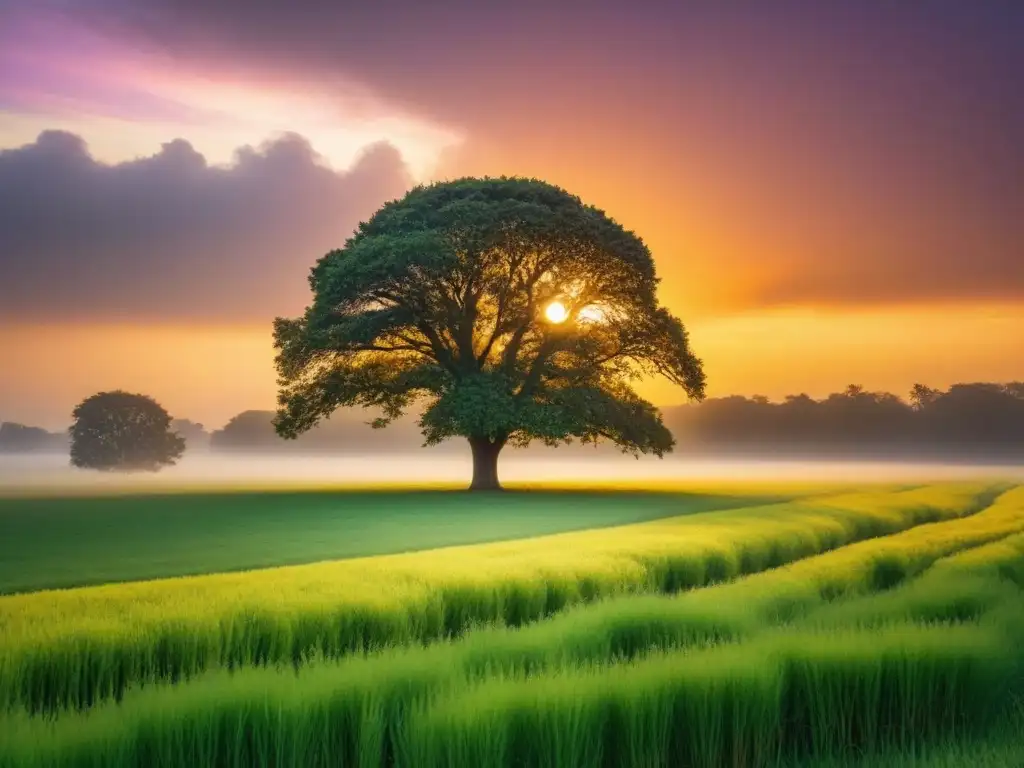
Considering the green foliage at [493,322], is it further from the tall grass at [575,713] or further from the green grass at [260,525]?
the tall grass at [575,713]

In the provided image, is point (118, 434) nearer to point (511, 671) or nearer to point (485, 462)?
point (485, 462)

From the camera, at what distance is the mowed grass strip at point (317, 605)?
427 inches

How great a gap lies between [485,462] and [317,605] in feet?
118

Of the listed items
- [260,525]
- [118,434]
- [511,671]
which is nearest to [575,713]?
[511,671]

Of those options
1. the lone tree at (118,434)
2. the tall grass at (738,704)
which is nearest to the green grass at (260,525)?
the tall grass at (738,704)

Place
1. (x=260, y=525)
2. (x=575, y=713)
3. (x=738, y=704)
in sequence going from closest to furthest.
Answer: (x=575, y=713)
(x=738, y=704)
(x=260, y=525)

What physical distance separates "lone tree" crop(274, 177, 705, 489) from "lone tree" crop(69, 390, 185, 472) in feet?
146

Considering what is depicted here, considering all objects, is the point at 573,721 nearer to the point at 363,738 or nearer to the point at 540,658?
the point at 363,738

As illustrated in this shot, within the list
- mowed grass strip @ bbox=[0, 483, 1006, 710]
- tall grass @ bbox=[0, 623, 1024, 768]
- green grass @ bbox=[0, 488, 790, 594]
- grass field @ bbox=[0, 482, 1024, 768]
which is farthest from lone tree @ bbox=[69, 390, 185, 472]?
tall grass @ bbox=[0, 623, 1024, 768]

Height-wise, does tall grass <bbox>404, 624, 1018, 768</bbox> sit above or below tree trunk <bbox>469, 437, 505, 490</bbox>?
below

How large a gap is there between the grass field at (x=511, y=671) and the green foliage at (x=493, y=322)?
2721cm

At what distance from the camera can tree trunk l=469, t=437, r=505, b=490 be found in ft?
160

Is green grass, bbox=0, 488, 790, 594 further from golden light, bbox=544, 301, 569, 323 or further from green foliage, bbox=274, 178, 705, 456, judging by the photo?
golden light, bbox=544, 301, 569, 323

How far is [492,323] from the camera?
4847 cm
